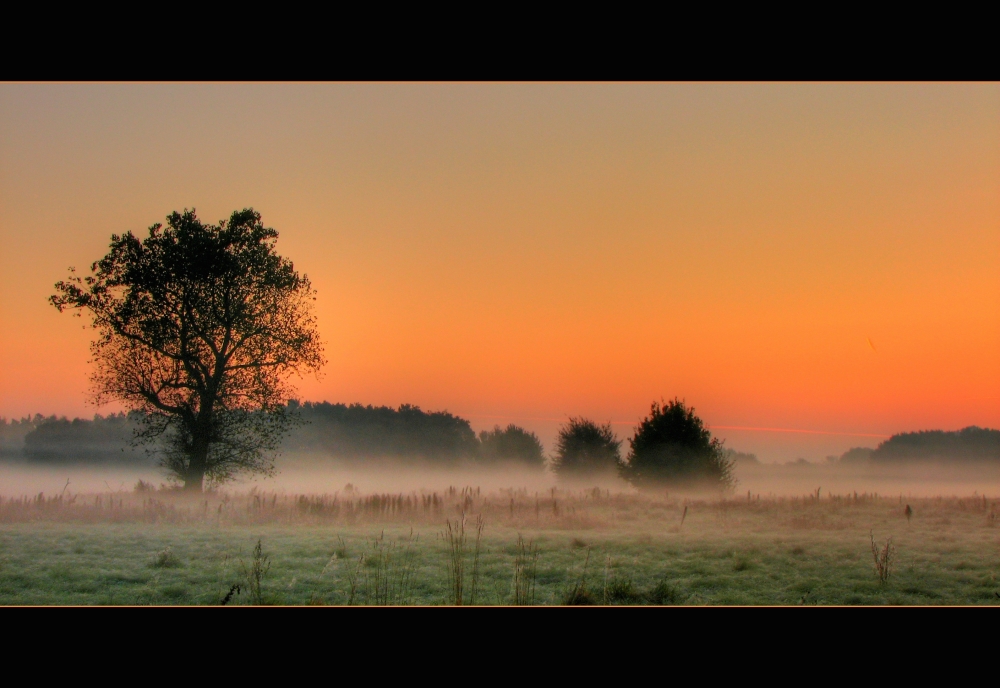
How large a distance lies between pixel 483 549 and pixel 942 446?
441cm

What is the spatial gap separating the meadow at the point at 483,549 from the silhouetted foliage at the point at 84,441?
345 millimetres

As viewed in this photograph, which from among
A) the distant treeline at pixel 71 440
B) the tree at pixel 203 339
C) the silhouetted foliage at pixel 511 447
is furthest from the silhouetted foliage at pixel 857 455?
the distant treeline at pixel 71 440

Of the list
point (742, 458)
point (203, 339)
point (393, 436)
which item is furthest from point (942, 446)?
point (203, 339)

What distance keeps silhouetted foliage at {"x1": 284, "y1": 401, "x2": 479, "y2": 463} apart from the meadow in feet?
1.58

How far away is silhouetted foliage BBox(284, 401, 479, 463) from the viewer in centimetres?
700

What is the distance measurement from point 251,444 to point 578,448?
3540 millimetres

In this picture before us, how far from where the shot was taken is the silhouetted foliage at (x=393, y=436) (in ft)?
23.0

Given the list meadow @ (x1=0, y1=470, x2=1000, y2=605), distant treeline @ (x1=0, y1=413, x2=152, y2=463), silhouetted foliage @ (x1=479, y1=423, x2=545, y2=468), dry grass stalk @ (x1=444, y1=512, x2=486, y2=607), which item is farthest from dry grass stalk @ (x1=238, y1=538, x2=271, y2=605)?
distant treeline @ (x1=0, y1=413, x2=152, y2=463)

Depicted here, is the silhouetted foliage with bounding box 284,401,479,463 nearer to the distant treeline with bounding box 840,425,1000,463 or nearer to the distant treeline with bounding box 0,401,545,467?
the distant treeline with bounding box 0,401,545,467

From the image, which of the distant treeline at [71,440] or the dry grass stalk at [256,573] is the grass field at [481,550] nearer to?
the dry grass stalk at [256,573]
